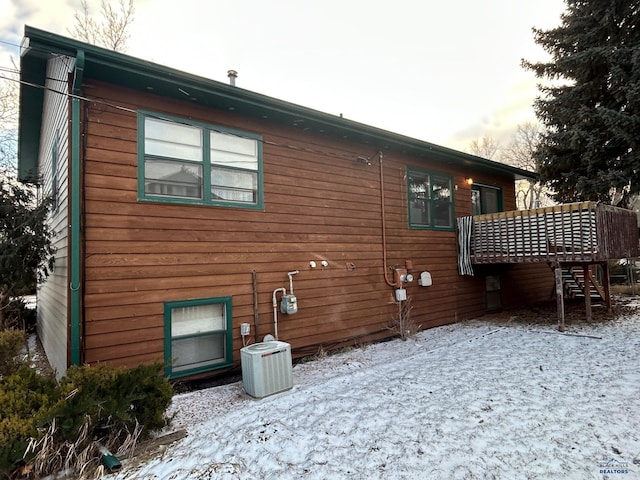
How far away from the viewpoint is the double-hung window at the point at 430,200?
7934mm

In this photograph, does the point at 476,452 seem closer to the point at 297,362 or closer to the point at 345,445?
the point at 345,445

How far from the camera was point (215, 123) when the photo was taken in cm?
507

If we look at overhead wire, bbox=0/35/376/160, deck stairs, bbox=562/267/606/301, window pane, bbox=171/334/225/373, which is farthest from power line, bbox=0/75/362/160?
deck stairs, bbox=562/267/606/301

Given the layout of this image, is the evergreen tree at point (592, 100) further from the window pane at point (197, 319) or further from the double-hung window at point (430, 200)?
the window pane at point (197, 319)

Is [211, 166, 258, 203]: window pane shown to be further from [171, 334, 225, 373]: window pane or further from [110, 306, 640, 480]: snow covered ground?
[110, 306, 640, 480]: snow covered ground

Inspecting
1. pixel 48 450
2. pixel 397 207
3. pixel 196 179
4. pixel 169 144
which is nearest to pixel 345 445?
pixel 48 450

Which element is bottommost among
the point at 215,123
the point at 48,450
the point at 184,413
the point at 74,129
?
the point at 184,413

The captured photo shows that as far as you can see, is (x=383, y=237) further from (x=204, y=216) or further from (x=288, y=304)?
(x=204, y=216)

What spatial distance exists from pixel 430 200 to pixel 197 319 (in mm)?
5783

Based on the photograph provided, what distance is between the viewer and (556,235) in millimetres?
7234

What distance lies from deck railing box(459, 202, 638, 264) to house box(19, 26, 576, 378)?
1.75 metres

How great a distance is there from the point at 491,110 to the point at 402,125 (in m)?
7.67

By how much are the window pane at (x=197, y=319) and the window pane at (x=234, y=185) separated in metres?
1.53

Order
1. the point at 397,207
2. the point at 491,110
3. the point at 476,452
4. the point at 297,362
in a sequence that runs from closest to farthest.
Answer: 1. the point at 476,452
2. the point at 297,362
3. the point at 397,207
4. the point at 491,110
